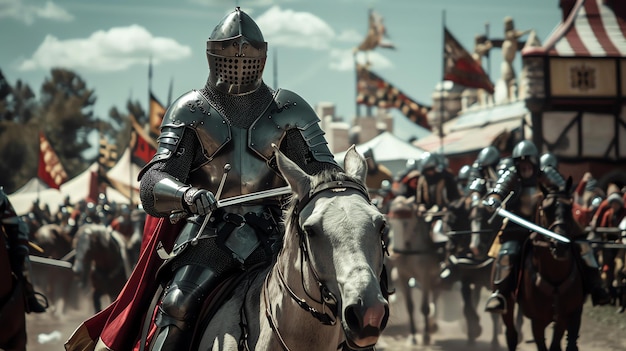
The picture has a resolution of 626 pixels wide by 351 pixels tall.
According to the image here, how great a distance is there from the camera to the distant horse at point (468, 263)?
1532cm

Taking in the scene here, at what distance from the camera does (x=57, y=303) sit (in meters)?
22.5

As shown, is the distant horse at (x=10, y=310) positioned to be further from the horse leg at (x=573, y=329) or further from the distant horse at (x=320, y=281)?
the distant horse at (x=320, y=281)

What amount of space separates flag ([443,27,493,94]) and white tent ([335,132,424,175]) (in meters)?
1.76

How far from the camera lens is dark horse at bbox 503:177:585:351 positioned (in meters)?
11.1

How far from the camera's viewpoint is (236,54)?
560 cm

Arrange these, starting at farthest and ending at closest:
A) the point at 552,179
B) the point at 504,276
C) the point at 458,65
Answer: the point at 458,65 → the point at 504,276 → the point at 552,179

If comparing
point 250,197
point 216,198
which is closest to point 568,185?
point 250,197

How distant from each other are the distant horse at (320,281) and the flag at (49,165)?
91.1 feet

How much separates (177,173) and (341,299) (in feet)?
4.98

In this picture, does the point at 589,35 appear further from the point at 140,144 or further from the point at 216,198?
the point at 216,198

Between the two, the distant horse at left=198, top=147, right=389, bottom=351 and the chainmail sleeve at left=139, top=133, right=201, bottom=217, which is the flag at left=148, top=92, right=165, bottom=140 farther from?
the distant horse at left=198, top=147, right=389, bottom=351

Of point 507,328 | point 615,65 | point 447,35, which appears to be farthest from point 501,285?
point 615,65

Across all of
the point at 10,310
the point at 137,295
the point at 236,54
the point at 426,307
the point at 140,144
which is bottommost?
the point at 426,307

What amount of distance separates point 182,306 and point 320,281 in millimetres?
1080
